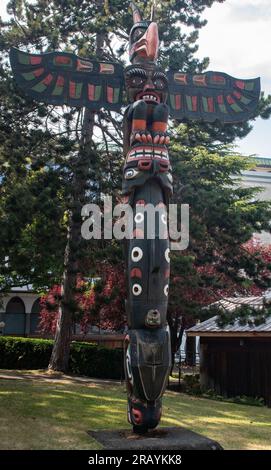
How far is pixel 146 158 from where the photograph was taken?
9.43 m

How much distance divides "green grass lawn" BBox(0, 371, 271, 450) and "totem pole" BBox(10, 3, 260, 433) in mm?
1775

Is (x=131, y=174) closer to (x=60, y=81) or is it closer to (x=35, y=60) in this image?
(x=60, y=81)

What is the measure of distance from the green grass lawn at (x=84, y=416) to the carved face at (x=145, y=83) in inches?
259

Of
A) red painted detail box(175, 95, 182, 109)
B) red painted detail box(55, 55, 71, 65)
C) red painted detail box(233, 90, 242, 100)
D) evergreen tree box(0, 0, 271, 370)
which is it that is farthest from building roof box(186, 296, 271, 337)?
red painted detail box(55, 55, 71, 65)

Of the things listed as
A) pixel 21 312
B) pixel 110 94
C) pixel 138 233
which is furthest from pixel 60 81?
pixel 21 312

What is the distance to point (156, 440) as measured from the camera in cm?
841

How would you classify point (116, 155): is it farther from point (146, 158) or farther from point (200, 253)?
point (146, 158)

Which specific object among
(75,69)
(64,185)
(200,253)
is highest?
(75,69)

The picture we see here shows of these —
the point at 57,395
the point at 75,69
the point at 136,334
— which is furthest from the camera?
the point at 57,395

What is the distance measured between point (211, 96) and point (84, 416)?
8.03 meters

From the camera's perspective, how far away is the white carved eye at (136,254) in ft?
29.6

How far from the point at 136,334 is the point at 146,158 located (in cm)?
313

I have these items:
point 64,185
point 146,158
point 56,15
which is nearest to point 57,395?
point 64,185

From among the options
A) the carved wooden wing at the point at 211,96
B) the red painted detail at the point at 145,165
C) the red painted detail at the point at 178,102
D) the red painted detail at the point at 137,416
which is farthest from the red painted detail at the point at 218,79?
the red painted detail at the point at 137,416
